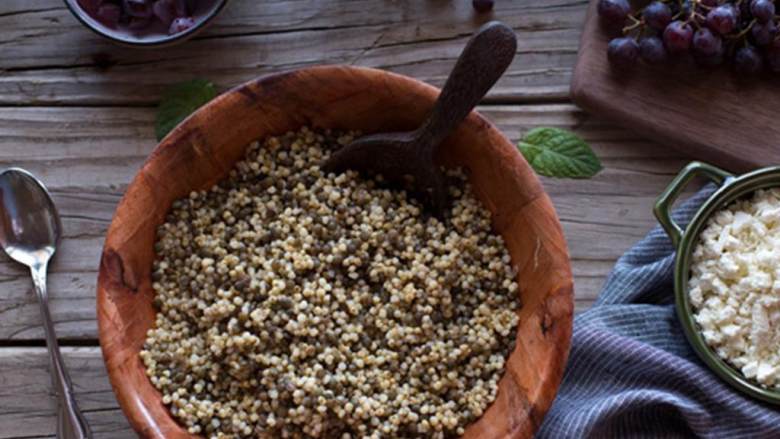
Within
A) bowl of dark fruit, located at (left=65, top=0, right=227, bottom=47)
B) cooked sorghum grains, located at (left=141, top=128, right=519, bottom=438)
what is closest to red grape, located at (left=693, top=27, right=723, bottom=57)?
Result: cooked sorghum grains, located at (left=141, top=128, right=519, bottom=438)

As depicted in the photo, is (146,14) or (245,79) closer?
(146,14)

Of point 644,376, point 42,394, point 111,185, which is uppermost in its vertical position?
point 111,185

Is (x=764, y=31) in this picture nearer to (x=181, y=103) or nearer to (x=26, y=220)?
(x=181, y=103)

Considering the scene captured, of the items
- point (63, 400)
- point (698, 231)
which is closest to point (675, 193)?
Result: point (698, 231)

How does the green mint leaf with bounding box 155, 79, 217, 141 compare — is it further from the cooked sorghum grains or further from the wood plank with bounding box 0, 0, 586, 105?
the cooked sorghum grains

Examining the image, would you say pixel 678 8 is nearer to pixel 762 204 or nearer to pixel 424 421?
pixel 762 204

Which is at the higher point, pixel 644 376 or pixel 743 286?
pixel 743 286

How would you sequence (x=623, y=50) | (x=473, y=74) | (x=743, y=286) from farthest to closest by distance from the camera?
(x=623, y=50) < (x=743, y=286) < (x=473, y=74)
